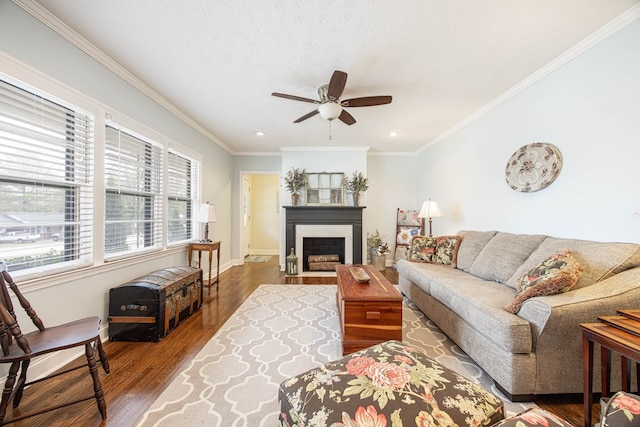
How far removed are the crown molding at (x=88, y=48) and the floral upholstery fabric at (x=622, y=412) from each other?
3.63 m

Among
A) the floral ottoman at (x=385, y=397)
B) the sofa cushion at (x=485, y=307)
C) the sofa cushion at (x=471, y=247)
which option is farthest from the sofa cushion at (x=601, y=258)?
the floral ottoman at (x=385, y=397)

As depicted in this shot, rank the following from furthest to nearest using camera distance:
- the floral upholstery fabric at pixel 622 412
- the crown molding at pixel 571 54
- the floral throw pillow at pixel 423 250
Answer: the floral throw pillow at pixel 423 250
the crown molding at pixel 571 54
the floral upholstery fabric at pixel 622 412

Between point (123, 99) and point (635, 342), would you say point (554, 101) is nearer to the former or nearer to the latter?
point (635, 342)

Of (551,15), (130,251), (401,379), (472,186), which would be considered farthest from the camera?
(472,186)

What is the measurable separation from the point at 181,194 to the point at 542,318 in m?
4.20

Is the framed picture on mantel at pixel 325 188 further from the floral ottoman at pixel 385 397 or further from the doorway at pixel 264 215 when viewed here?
the floral ottoman at pixel 385 397

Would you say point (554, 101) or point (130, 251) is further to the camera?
point (130, 251)

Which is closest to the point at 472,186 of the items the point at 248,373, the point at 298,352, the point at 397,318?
the point at 397,318

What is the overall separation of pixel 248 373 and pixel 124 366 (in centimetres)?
100

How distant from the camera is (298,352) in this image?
6.90ft

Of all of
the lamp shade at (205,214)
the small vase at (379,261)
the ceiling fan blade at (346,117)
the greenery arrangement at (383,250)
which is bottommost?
the small vase at (379,261)

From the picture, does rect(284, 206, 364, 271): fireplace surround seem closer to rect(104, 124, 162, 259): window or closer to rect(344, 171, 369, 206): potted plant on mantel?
rect(344, 171, 369, 206): potted plant on mantel

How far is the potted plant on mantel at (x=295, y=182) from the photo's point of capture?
5043 mm

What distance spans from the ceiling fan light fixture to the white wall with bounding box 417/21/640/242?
2.05 meters
